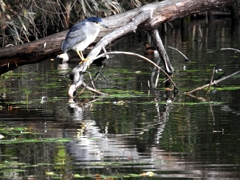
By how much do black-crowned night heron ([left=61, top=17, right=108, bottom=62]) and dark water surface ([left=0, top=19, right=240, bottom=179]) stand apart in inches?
40.4

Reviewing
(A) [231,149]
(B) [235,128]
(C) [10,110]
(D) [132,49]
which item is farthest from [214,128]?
(D) [132,49]

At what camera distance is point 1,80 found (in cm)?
1867

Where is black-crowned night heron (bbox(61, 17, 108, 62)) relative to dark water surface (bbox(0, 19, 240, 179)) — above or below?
above

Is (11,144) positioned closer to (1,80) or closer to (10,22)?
(1,80)

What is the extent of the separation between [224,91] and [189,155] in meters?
6.64

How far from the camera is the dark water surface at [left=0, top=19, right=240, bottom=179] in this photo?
8.11 metres

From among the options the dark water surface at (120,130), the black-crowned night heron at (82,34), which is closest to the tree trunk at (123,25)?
the black-crowned night heron at (82,34)

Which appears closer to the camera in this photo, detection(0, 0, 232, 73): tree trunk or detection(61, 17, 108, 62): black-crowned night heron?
detection(61, 17, 108, 62): black-crowned night heron

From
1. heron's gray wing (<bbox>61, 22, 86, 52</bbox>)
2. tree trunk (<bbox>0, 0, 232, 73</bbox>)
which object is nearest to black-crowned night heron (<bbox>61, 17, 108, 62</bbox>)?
heron's gray wing (<bbox>61, 22, 86, 52</bbox>)

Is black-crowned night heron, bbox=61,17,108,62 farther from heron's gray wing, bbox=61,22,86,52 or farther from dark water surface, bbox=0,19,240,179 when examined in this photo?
dark water surface, bbox=0,19,240,179

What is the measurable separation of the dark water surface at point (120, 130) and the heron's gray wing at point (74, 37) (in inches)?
40.9

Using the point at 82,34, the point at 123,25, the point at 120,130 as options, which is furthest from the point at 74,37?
the point at 120,130

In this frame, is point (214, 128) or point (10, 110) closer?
point (214, 128)

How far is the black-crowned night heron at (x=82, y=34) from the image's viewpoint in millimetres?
13898
